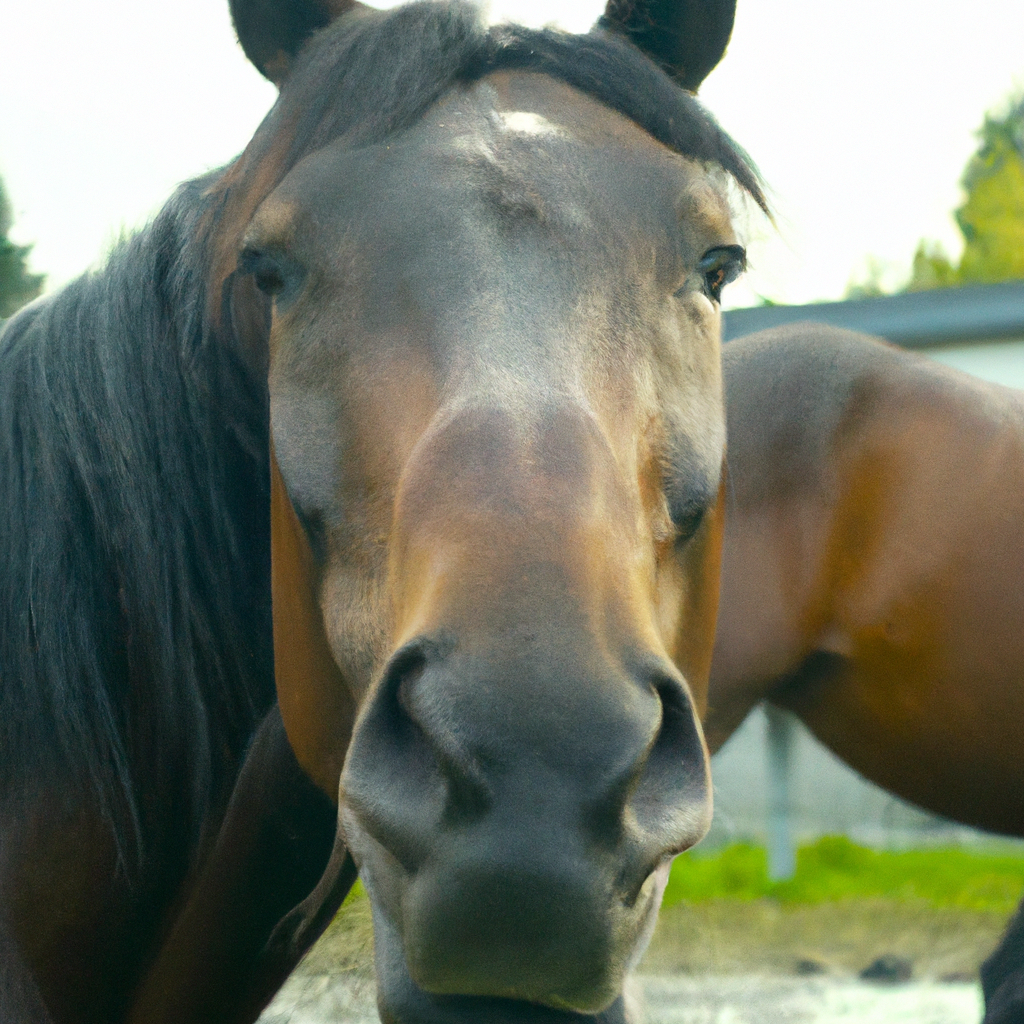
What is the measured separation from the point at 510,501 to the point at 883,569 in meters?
2.97

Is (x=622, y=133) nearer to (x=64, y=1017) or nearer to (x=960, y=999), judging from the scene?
(x=64, y=1017)

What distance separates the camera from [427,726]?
1.00 meters

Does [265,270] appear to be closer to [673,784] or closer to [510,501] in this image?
[510,501]

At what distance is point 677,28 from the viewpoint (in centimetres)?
182

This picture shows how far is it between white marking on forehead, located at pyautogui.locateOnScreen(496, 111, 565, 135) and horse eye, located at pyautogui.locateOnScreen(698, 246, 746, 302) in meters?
0.28

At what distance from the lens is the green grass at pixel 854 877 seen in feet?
23.4

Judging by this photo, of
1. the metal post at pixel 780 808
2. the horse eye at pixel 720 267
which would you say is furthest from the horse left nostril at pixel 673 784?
the metal post at pixel 780 808

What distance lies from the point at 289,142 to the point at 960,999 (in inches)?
201

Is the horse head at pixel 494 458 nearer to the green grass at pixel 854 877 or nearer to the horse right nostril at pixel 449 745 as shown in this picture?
the horse right nostril at pixel 449 745

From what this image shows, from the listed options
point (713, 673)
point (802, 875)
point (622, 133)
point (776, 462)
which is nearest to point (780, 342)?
point (776, 462)

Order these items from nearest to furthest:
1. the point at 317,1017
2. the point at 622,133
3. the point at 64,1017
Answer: the point at 622,133 < the point at 64,1017 < the point at 317,1017

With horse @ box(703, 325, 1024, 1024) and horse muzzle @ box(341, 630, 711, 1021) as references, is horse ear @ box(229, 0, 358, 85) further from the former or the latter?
horse @ box(703, 325, 1024, 1024)

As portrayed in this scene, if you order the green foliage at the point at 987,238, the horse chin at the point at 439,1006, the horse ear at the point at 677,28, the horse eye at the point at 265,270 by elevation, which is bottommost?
the green foliage at the point at 987,238

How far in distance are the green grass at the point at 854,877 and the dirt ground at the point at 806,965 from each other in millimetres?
272
